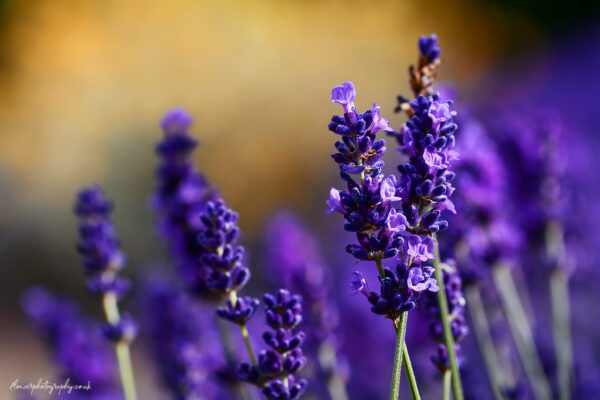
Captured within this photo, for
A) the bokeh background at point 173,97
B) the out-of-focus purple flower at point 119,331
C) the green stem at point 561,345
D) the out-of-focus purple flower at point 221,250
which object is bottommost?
the out-of-focus purple flower at point 119,331

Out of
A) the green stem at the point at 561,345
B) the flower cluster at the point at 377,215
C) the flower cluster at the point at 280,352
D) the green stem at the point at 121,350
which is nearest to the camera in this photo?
the flower cluster at the point at 377,215

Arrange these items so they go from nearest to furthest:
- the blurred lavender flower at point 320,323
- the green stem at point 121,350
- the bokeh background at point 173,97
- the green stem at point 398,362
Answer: the green stem at point 398,362 < the green stem at point 121,350 < the blurred lavender flower at point 320,323 < the bokeh background at point 173,97

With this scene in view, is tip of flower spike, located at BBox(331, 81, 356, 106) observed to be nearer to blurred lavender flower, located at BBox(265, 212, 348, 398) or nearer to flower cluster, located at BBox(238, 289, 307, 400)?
flower cluster, located at BBox(238, 289, 307, 400)

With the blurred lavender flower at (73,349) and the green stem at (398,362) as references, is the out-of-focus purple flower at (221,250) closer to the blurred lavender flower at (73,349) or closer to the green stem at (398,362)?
the green stem at (398,362)

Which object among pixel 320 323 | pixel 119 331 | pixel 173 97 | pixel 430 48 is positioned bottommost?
pixel 119 331

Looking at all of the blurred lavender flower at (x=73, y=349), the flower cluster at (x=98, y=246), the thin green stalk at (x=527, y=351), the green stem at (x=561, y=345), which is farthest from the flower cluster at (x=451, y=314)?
the blurred lavender flower at (x=73, y=349)

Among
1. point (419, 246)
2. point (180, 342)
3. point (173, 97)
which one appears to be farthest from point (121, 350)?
point (173, 97)

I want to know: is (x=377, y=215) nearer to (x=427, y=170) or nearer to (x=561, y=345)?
(x=427, y=170)
